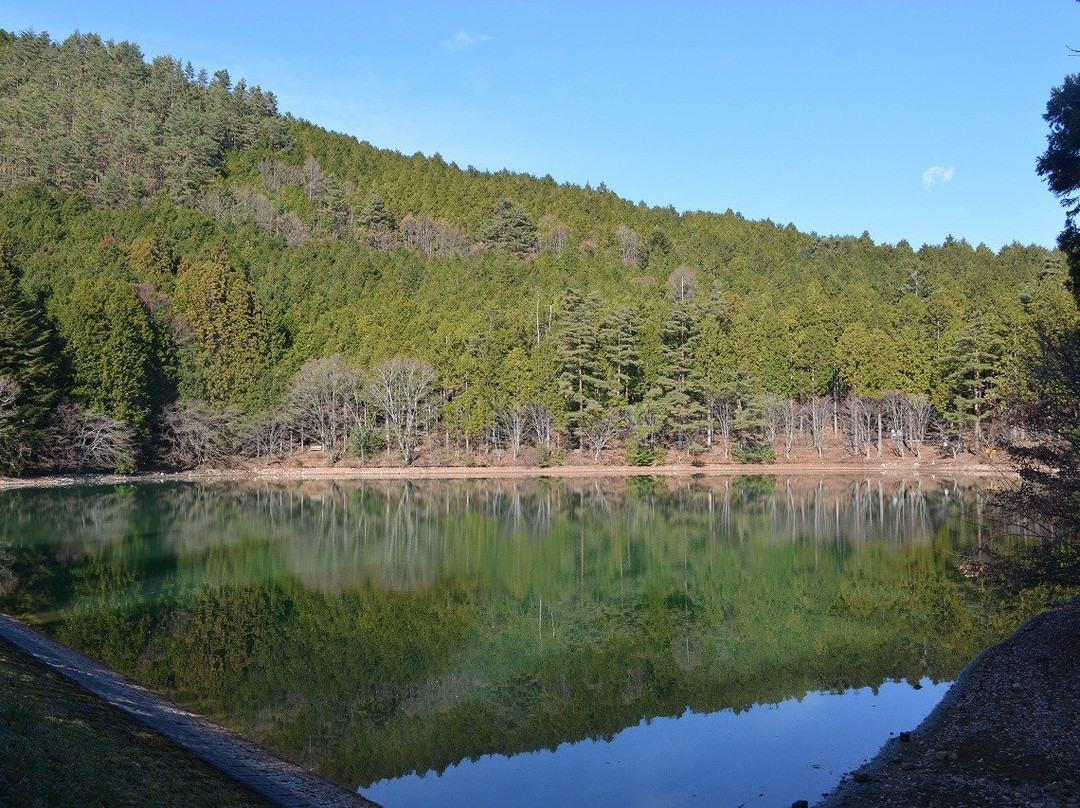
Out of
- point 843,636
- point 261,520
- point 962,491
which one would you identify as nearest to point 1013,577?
point 843,636

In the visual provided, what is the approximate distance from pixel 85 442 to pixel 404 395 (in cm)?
2382

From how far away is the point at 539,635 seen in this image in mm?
18953

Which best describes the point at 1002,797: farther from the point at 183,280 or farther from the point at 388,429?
the point at 183,280

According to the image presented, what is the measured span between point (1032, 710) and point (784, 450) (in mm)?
57236

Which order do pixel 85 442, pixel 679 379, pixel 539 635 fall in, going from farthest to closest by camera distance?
pixel 679 379 < pixel 85 442 < pixel 539 635

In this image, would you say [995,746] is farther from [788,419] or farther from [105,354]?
[105,354]

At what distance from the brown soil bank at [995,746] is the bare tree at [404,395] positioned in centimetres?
5714

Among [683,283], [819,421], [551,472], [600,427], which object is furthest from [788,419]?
[683,283]

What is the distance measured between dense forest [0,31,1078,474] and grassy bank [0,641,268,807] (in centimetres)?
4330

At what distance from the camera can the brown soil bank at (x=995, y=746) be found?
9227mm

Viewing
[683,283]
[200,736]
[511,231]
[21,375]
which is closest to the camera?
[200,736]

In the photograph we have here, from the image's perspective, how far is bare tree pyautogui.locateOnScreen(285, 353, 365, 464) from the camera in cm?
6994

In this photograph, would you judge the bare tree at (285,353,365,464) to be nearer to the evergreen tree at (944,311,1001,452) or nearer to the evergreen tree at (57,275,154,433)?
the evergreen tree at (57,275,154,433)

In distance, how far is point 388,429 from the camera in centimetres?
7025
